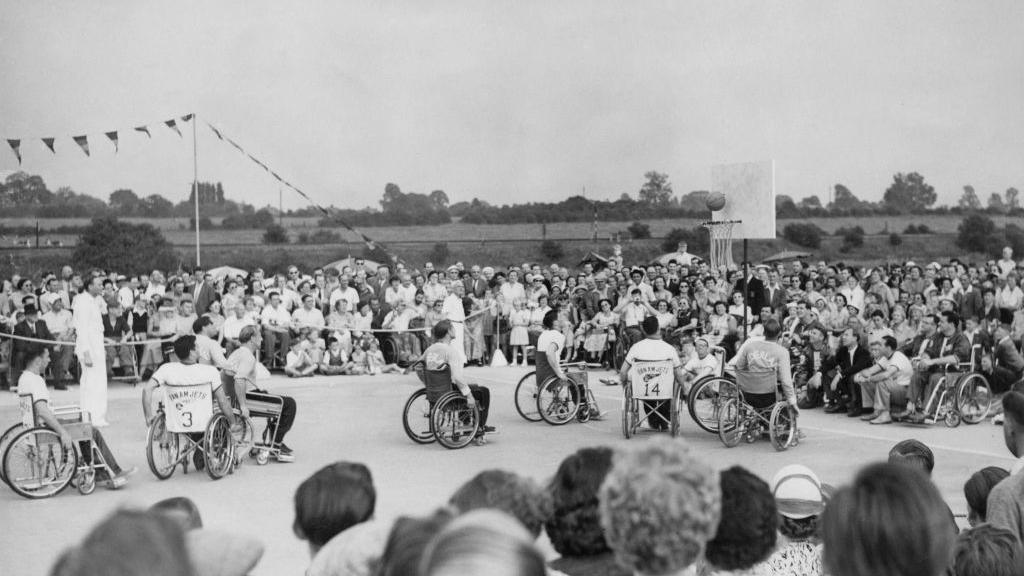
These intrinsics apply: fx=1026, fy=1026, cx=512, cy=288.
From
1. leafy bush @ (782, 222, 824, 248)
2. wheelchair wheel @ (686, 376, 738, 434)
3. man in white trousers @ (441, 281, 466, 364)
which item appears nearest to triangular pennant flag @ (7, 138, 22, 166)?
man in white trousers @ (441, 281, 466, 364)

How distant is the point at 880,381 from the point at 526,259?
32.3 m

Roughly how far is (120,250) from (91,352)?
26.2 meters

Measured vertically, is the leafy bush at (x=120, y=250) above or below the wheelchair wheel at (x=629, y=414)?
above

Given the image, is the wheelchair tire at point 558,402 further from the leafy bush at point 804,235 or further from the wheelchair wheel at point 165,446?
the leafy bush at point 804,235

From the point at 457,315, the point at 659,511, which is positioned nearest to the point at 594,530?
the point at 659,511

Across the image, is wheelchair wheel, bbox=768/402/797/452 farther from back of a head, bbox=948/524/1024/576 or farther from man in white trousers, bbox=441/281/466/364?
→ man in white trousers, bbox=441/281/466/364

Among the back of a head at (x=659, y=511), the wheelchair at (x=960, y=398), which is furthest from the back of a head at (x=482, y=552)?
the wheelchair at (x=960, y=398)

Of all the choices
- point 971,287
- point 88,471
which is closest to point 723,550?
point 88,471

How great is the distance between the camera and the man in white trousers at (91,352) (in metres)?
9.84

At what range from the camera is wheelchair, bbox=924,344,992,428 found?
1035 cm

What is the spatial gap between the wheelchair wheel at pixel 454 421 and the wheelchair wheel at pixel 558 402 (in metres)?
1.36

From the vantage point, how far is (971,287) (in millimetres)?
14922

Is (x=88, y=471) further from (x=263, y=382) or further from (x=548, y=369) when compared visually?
(x=263, y=382)

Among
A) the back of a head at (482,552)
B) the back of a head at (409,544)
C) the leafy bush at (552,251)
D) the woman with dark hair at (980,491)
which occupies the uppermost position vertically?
the leafy bush at (552,251)
